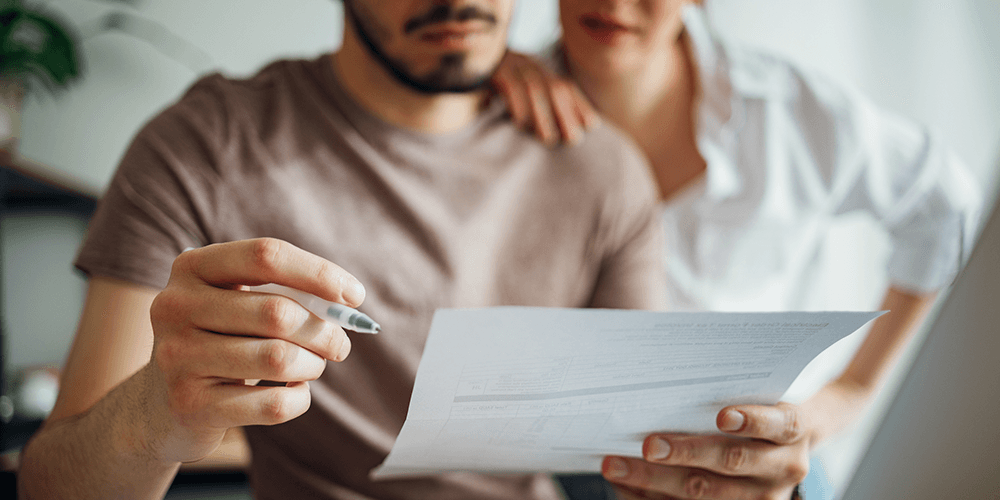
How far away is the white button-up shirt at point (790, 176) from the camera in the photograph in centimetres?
104

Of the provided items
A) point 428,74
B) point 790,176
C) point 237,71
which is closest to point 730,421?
point 428,74

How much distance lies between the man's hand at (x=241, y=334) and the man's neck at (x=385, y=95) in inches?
17.1

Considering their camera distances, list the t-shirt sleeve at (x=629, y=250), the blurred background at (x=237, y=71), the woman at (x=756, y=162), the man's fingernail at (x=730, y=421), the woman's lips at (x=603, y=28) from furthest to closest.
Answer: the blurred background at (x=237, y=71), the woman at (x=756, y=162), the woman's lips at (x=603, y=28), the t-shirt sleeve at (x=629, y=250), the man's fingernail at (x=730, y=421)

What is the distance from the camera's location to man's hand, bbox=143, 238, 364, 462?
338 millimetres

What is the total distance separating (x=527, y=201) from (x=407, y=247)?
172mm

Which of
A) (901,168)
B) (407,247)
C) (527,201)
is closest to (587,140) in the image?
(527,201)

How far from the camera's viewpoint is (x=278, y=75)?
0.76 m

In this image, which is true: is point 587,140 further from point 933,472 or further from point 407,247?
point 933,472

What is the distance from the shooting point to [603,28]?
0.91 m

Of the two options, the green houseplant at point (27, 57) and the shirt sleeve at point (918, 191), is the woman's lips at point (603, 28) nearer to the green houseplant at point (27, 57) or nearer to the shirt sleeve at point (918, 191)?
the shirt sleeve at point (918, 191)

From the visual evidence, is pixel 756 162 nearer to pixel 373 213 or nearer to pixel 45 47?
pixel 373 213

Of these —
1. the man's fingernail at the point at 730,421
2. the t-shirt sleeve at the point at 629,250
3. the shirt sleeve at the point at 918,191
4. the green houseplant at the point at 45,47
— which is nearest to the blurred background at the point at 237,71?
the green houseplant at the point at 45,47

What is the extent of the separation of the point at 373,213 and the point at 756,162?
27.2 inches

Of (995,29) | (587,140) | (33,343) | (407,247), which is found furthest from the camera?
(33,343)
